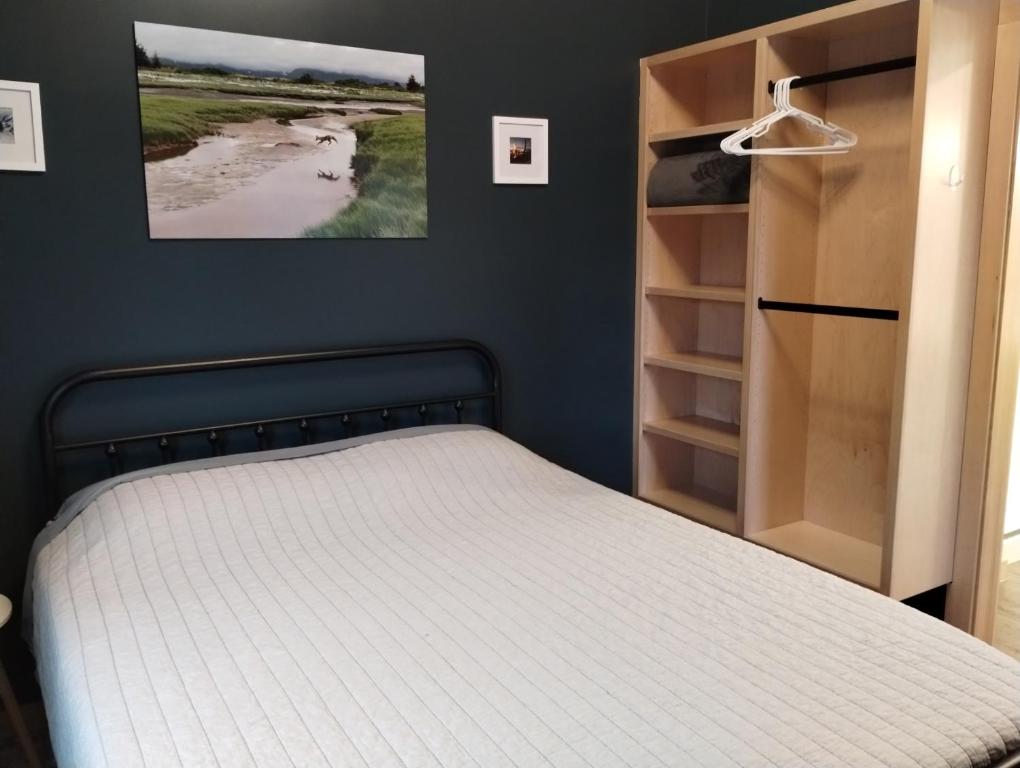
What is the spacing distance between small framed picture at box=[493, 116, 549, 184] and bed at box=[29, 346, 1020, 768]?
3.60 ft

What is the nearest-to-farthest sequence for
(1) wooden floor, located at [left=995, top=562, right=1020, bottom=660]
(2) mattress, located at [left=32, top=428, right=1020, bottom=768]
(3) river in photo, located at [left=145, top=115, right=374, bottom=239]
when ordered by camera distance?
(2) mattress, located at [left=32, top=428, right=1020, bottom=768], (3) river in photo, located at [left=145, top=115, right=374, bottom=239], (1) wooden floor, located at [left=995, top=562, right=1020, bottom=660]

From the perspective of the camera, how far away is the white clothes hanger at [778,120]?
8.32 feet

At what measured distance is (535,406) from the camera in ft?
10.2

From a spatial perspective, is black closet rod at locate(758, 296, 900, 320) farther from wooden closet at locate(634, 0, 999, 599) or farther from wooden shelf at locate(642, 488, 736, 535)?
wooden shelf at locate(642, 488, 736, 535)

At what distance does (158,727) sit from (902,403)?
2.01m

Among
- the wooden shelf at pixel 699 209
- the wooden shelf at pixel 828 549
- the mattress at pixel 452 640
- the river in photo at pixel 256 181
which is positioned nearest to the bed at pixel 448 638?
the mattress at pixel 452 640

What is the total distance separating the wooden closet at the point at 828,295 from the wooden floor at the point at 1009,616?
1.42ft

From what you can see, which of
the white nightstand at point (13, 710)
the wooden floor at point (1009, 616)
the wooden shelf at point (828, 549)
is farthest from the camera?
the wooden floor at point (1009, 616)

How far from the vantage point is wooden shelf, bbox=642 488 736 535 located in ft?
10.1

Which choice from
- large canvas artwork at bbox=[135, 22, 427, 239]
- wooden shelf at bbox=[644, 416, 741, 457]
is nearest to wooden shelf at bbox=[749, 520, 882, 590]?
wooden shelf at bbox=[644, 416, 741, 457]

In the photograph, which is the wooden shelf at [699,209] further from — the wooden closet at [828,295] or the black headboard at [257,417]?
the black headboard at [257,417]

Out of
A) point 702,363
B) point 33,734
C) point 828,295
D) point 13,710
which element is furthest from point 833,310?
point 33,734

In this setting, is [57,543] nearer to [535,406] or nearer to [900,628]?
[535,406]

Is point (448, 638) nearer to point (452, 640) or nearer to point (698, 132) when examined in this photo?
point (452, 640)
